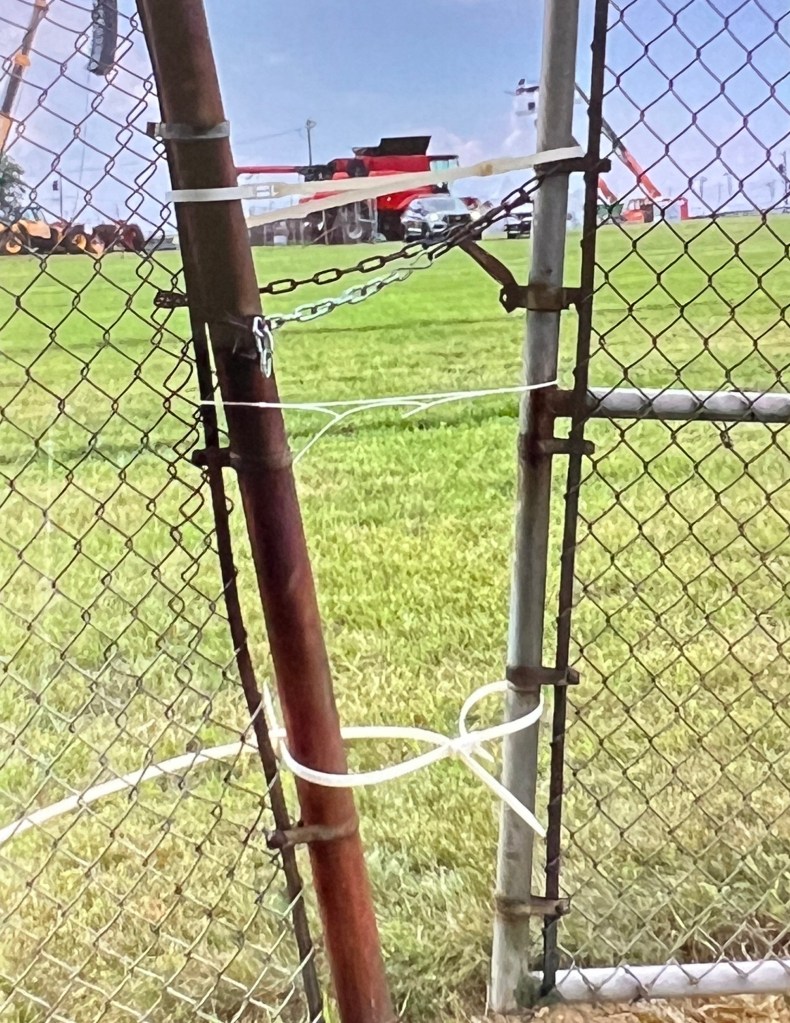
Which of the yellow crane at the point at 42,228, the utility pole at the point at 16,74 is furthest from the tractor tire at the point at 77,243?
the utility pole at the point at 16,74

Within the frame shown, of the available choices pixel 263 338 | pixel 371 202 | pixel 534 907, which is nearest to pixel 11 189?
pixel 263 338

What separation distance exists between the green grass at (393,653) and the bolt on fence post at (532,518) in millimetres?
148

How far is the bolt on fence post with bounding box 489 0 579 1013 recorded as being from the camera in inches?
48.3

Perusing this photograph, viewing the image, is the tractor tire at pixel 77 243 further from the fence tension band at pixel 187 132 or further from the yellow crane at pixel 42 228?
the fence tension band at pixel 187 132

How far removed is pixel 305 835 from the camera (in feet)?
4.54

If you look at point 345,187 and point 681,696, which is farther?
point 681,696

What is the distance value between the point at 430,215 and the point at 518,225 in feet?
0.86

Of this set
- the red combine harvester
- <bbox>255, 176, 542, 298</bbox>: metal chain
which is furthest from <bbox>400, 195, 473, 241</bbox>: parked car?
<bbox>255, 176, 542, 298</bbox>: metal chain

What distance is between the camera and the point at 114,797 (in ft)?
7.15

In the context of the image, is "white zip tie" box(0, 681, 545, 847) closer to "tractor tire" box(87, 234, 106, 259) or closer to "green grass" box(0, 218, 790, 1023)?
"green grass" box(0, 218, 790, 1023)

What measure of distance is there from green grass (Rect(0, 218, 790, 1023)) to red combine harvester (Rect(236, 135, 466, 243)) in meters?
0.05

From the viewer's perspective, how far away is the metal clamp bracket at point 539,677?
143 centimetres

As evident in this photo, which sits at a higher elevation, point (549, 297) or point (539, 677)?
point (549, 297)

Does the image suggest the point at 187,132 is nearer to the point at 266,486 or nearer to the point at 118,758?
the point at 266,486
